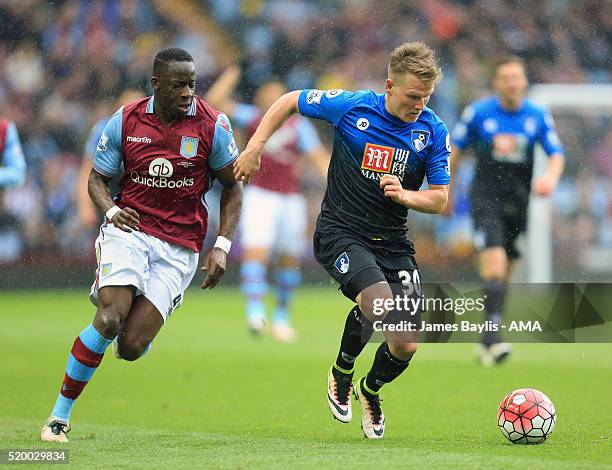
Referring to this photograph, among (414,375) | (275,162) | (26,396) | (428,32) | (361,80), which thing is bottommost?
(26,396)

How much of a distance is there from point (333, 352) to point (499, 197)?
227cm

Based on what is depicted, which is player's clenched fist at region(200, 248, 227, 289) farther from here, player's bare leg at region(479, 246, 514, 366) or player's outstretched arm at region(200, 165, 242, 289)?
player's bare leg at region(479, 246, 514, 366)

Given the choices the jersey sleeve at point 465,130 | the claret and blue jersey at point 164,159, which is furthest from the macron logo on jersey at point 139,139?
the jersey sleeve at point 465,130

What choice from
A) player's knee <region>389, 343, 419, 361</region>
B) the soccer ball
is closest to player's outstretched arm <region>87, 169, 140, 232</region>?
player's knee <region>389, 343, 419, 361</region>

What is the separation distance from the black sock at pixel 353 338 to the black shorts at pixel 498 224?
3.71 metres

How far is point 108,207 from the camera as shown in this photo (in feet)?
21.8

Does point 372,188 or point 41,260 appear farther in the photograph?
point 41,260

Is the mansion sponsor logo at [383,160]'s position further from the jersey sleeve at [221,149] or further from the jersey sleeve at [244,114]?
the jersey sleeve at [244,114]

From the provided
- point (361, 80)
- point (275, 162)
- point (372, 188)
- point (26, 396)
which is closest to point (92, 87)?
point (275, 162)

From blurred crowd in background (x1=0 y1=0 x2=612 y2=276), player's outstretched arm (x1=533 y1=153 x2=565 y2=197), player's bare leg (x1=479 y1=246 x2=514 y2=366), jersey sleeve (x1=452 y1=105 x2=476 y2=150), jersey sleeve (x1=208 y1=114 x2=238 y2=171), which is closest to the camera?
jersey sleeve (x1=208 y1=114 x2=238 y2=171)

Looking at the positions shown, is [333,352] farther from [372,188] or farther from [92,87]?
[372,188]

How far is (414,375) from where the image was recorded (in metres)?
9.82

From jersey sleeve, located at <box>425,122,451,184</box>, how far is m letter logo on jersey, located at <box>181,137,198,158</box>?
4.43 ft

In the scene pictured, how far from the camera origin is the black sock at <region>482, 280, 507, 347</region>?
33.6 feet
